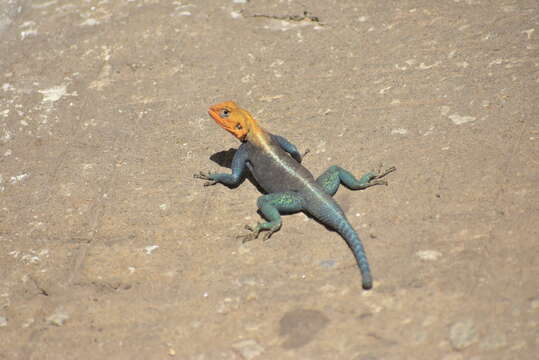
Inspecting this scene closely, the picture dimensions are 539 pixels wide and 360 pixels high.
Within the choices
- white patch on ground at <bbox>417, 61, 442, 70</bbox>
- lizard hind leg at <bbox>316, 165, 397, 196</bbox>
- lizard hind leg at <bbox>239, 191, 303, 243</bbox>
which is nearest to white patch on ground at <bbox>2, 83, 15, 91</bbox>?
lizard hind leg at <bbox>239, 191, 303, 243</bbox>

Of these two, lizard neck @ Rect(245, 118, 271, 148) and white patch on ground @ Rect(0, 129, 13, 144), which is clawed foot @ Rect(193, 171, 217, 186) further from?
white patch on ground @ Rect(0, 129, 13, 144)

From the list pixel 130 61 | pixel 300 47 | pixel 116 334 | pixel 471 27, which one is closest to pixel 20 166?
pixel 130 61

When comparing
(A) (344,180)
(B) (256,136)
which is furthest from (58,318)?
(A) (344,180)

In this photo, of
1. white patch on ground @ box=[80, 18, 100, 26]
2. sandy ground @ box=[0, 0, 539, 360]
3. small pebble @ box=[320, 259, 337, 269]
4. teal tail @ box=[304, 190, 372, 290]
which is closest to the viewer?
sandy ground @ box=[0, 0, 539, 360]

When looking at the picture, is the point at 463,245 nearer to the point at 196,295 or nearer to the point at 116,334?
the point at 196,295

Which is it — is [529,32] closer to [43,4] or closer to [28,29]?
[28,29]
